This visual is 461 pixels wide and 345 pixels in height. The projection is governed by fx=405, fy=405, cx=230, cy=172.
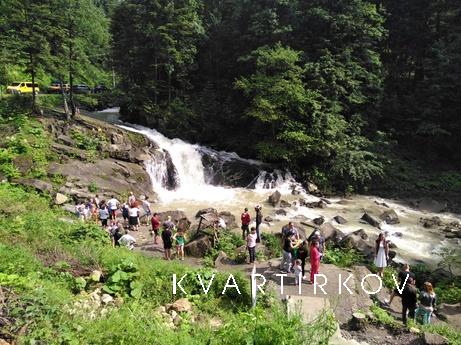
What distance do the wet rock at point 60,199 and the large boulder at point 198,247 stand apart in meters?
8.34

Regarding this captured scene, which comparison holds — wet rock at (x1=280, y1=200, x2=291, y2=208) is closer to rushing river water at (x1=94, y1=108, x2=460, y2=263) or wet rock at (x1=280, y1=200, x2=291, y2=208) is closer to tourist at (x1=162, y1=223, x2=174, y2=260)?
rushing river water at (x1=94, y1=108, x2=460, y2=263)

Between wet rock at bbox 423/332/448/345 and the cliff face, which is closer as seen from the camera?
wet rock at bbox 423/332/448/345

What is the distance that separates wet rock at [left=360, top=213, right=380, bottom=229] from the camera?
77.8 feet

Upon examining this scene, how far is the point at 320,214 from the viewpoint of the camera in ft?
83.5

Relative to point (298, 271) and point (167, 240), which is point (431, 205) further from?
point (167, 240)

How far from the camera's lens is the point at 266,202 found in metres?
27.1

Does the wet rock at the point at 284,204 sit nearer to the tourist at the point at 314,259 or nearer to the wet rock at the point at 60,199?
the tourist at the point at 314,259

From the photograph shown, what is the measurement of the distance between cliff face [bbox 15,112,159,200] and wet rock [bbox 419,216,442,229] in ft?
56.6

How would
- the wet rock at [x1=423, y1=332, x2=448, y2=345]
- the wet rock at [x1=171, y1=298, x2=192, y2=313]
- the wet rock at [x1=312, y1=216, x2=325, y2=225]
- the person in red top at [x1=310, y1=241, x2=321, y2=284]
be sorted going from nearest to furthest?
the wet rock at [x1=423, y1=332, x2=448, y2=345] → the wet rock at [x1=171, y1=298, x2=192, y2=313] → the person in red top at [x1=310, y1=241, x2=321, y2=284] → the wet rock at [x1=312, y1=216, x2=325, y2=225]

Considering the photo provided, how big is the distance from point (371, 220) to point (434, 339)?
1449 centimetres

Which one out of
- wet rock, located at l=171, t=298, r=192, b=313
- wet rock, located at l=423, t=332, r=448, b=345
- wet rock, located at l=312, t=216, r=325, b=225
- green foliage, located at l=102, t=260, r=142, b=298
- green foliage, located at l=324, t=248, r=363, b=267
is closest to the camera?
wet rock, located at l=423, t=332, r=448, b=345

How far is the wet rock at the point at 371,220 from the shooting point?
23.7m

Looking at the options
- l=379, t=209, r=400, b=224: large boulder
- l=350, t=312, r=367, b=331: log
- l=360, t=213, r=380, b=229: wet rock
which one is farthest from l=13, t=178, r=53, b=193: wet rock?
l=379, t=209, r=400, b=224: large boulder

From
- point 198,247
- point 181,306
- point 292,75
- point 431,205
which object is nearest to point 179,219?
point 198,247
